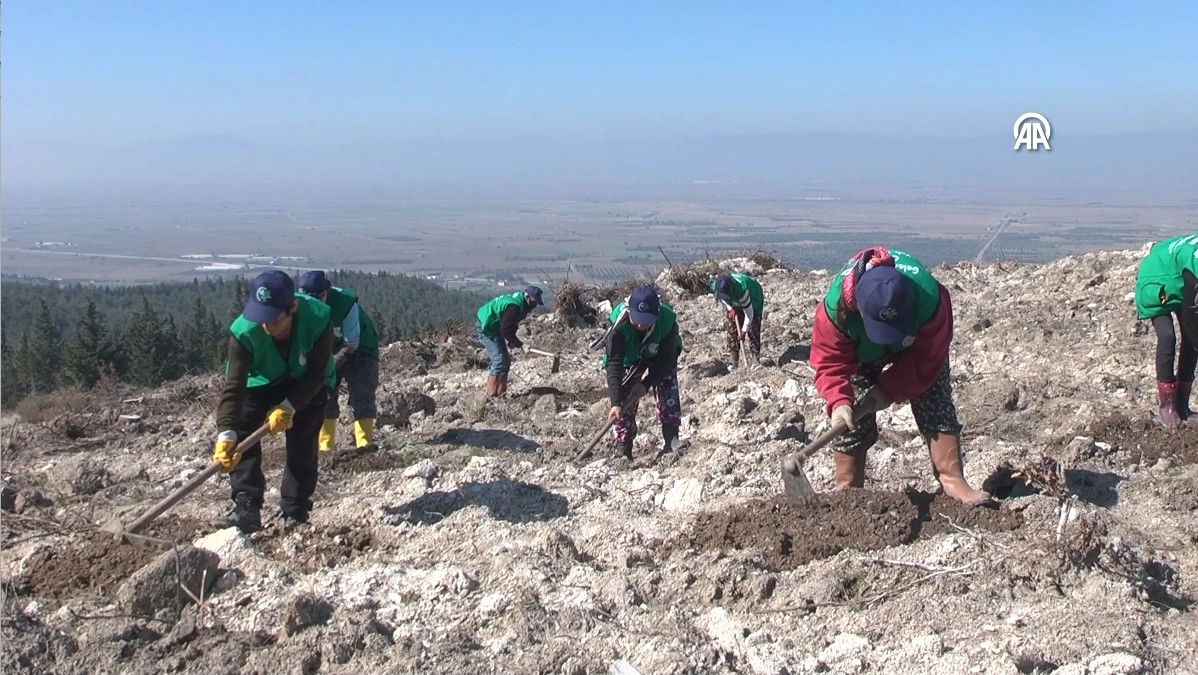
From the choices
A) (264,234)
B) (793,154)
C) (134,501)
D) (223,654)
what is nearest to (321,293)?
(134,501)

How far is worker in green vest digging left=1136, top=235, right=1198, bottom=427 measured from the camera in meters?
5.49

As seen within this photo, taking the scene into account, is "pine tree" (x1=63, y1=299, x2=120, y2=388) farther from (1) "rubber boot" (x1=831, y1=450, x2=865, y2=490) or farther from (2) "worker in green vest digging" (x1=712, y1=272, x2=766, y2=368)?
(1) "rubber boot" (x1=831, y1=450, x2=865, y2=490)

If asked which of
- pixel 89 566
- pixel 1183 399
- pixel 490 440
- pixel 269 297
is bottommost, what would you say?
pixel 490 440

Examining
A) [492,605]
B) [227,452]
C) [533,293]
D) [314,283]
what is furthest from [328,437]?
[533,293]

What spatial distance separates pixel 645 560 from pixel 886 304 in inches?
60.0

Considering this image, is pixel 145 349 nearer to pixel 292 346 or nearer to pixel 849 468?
pixel 292 346

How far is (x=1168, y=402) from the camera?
19.3ft

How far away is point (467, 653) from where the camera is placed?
11.1 ft

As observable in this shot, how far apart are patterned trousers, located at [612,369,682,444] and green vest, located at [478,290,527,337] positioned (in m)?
3.13

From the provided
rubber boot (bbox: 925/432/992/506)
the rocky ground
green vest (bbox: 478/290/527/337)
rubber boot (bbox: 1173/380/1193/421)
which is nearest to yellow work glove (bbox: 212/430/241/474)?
the rocky ground

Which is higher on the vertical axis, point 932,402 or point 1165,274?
point 1165,274

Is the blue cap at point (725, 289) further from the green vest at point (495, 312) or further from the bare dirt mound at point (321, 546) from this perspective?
the bare dirt mound at point (321, 546)

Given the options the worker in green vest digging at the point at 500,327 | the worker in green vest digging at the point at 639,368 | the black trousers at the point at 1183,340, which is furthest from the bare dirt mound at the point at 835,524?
the worker in green vest digging at the point at 500,327

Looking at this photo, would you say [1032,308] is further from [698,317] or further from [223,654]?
[223,654]
